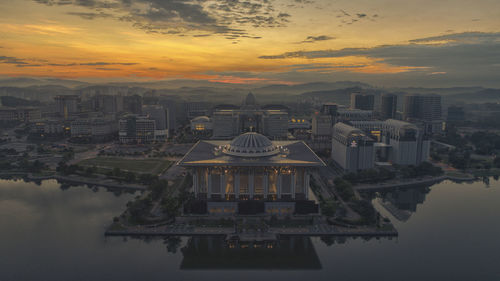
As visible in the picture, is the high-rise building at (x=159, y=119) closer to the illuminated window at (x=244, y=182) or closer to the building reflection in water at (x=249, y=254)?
the illuminated window at (x=244, y=182)

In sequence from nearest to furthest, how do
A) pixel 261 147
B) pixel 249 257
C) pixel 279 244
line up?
pixel 249 257
pixel 279 244
pixel 261 147

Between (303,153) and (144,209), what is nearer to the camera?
(144,209)

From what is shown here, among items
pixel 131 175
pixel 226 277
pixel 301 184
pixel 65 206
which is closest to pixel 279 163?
pixel 301 184

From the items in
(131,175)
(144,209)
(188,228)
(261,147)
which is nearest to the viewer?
(188,228)

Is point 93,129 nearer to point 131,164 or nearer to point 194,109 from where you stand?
point 131,164

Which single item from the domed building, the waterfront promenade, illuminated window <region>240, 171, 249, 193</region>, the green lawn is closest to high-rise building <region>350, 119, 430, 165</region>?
the domed building

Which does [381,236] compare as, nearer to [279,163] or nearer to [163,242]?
[279,163]

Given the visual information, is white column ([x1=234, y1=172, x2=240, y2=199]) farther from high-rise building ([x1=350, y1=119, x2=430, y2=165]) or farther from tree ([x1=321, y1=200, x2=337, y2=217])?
high-rise building ([x1=350, y1=119, x2=430, y2=165])

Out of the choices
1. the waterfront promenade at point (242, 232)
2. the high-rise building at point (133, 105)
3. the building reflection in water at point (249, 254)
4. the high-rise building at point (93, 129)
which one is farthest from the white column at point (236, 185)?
the high-rise building at point (133, 105)
